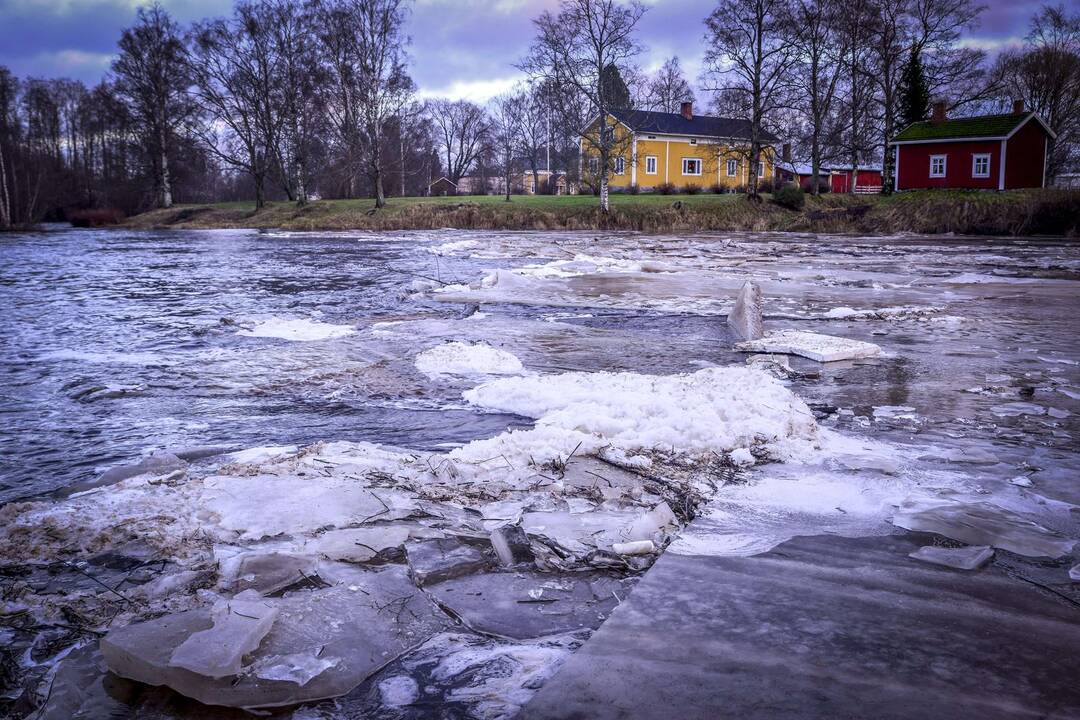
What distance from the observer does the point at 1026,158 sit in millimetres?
34938

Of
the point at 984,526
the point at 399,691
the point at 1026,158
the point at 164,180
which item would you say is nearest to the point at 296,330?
the point at 399,691

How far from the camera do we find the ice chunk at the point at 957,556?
238 cm

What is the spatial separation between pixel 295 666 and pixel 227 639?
19cm

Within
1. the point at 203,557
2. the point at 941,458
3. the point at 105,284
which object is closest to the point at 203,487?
the point at 203,557

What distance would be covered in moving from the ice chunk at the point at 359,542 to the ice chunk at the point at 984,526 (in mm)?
1793

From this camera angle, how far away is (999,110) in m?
49.8

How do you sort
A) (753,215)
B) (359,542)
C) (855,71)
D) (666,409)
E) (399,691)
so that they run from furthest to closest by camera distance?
(855,71)
(753,215)
(666,409)
(359,542)
(399,691)

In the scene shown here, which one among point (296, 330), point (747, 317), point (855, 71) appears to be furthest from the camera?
point (855, 71)

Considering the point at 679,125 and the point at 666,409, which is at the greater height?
the point at 679,125

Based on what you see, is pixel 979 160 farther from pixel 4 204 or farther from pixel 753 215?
pixel 4 204

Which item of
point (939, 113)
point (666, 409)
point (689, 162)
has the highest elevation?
point (939, 113)

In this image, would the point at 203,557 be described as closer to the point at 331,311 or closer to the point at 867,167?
the point at 331,311

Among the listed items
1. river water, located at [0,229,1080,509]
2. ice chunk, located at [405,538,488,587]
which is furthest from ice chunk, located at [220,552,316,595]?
river water, located at [0,229,1080,509]

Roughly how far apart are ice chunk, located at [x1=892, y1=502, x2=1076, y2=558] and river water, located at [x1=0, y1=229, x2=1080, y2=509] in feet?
2.30
